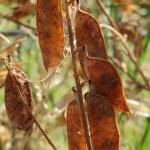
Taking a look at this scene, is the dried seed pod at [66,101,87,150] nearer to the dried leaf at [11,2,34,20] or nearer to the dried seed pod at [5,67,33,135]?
the dried seed pod at [5,67,33,135]

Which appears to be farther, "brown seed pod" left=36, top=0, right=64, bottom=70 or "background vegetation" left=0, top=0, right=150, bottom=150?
"background vegetation" left=0, top=0, right=150, bottom=150

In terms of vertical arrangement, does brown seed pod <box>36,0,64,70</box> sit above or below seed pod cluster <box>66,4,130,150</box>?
above

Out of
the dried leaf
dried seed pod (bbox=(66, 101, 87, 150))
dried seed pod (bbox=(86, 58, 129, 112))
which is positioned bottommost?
the dried leaf

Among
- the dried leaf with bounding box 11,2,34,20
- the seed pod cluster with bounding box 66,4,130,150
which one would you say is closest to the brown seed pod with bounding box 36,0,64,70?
the seed pod cluster with bounding box 66,4,130,150

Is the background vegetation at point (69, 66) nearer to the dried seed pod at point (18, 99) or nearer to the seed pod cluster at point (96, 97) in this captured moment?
the dried seed pod at point (18, 99)

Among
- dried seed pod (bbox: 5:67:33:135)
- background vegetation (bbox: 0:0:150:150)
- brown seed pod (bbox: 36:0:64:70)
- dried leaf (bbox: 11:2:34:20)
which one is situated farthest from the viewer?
dried leaf (bbox: 11:2:34:20)

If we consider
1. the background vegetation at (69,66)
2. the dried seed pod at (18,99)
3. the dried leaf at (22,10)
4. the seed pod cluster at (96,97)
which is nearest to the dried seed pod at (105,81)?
the seed pod cluster at (96,97)

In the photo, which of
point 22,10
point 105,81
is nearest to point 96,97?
point 105,81

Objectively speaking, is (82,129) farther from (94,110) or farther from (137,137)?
(137,137)
